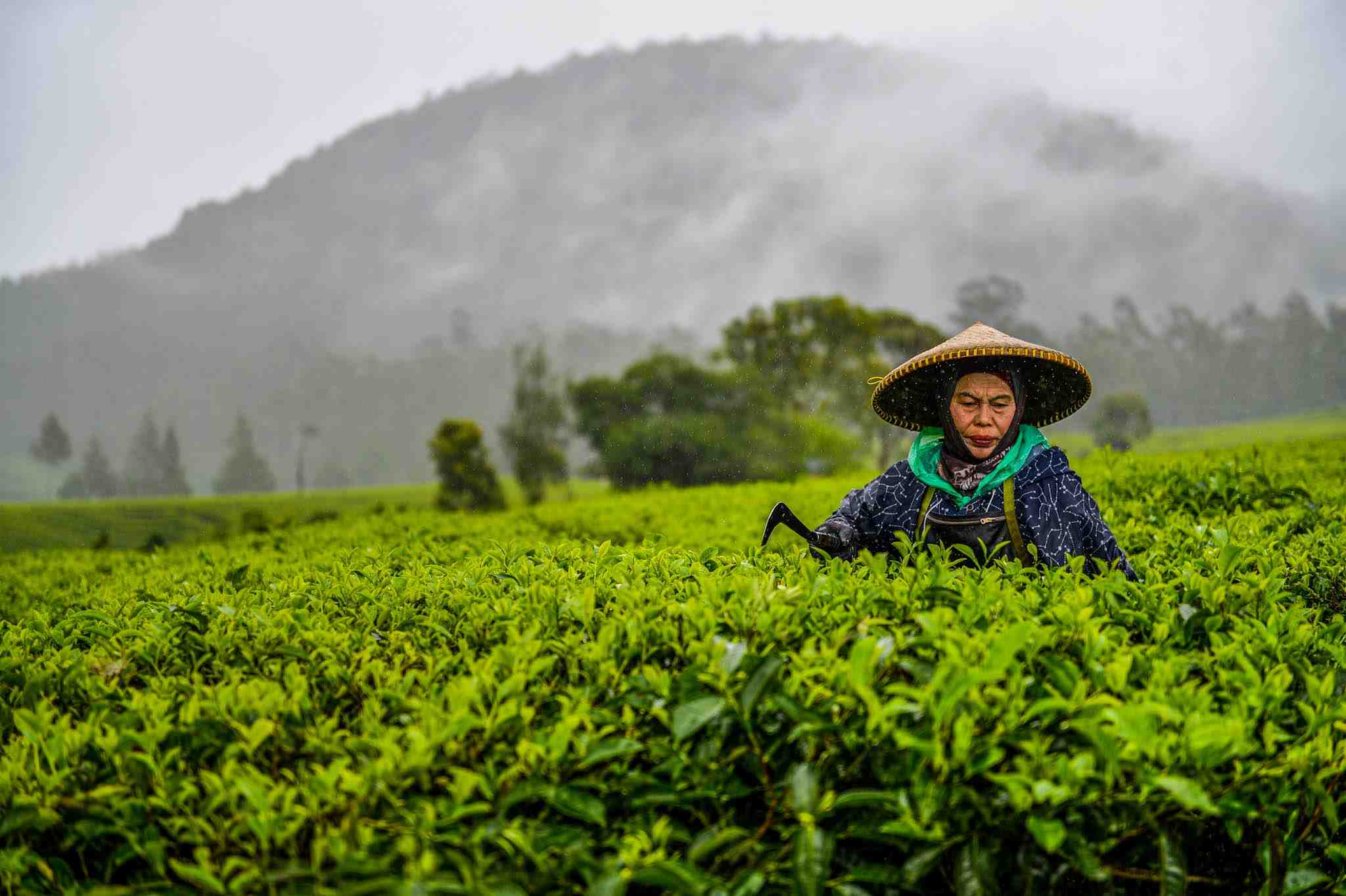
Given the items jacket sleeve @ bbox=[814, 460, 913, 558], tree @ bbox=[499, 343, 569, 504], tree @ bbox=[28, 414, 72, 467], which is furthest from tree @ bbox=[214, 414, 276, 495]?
jacket sleeve @ bbox=[814, 460, 913, 558]

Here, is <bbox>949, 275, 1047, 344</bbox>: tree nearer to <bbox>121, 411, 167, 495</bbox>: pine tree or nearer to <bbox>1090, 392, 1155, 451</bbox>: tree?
<bbox>1090, 392, 1155, 451</bbox>: tree

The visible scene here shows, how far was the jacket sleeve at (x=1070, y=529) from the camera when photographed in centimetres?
317

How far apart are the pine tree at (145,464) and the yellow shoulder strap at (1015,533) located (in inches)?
1851

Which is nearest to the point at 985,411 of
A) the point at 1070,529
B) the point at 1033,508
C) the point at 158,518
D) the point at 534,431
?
the point at 1033,508

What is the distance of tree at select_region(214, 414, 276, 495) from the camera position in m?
49.3

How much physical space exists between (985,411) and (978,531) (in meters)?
0.44

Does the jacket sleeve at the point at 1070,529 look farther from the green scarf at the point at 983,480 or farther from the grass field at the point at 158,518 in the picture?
the grass field at the point at 158,518

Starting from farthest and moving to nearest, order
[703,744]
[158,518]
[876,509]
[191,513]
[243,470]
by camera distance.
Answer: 1. [243,470]
2. [191,513]
3. [158,518]
4. [876,509]
5. [703,744]

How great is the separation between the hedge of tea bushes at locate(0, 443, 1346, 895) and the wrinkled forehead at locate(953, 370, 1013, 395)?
1086mm

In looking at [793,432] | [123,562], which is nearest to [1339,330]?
[793,432]

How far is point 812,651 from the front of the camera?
1821 millimetres

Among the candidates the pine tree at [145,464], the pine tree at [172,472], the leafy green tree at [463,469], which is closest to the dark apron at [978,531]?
the leafy green tree at [463,469]

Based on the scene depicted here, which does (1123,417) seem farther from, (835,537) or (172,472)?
(835,537)

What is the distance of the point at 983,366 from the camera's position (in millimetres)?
3406
